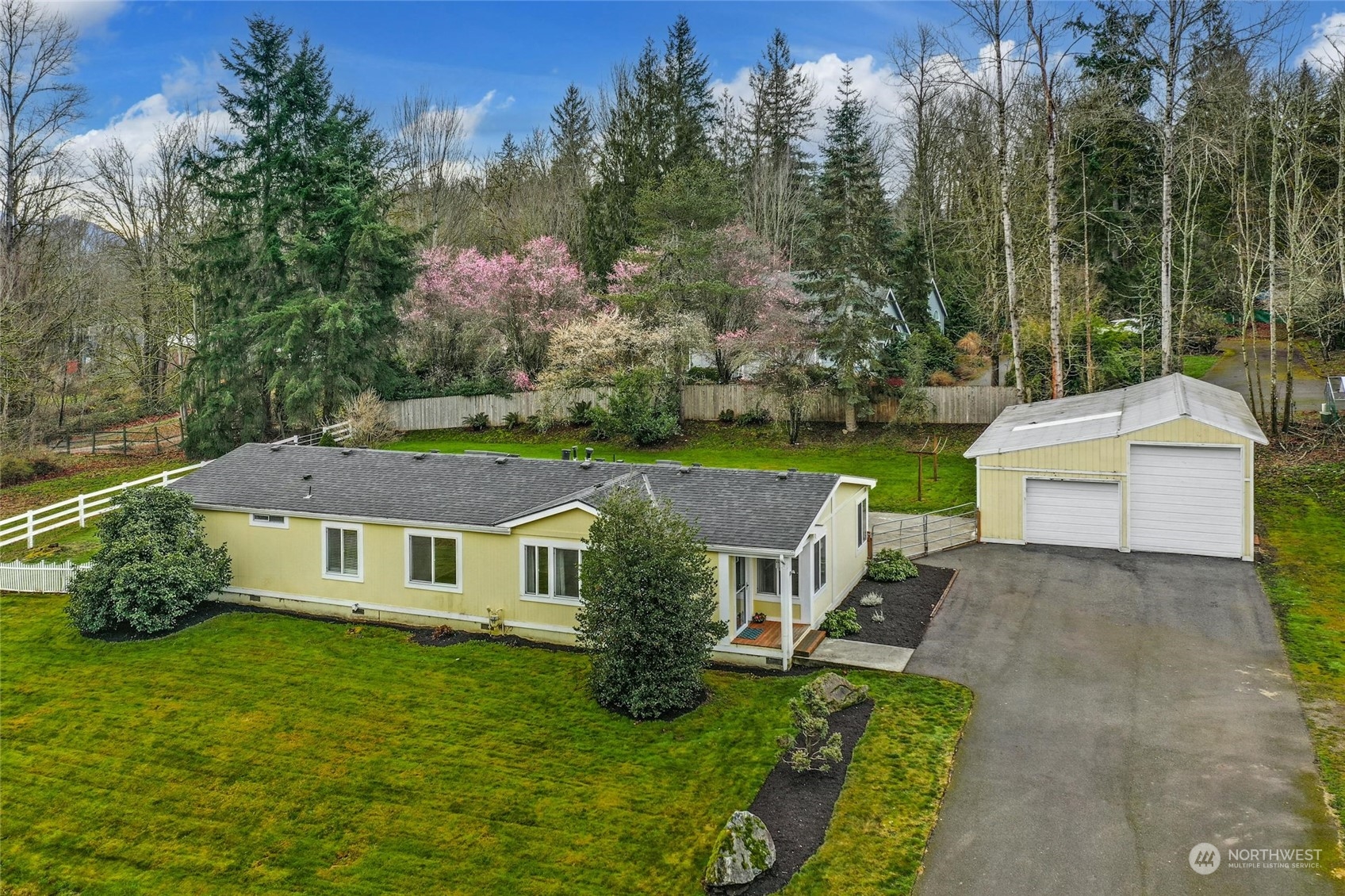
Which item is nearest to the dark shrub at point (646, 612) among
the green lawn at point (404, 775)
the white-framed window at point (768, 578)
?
the green lawn at point (404, 775)

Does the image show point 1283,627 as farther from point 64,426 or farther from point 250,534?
point 64,426

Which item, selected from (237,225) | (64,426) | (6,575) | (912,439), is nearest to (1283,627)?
(912,439)

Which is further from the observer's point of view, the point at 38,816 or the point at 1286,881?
the point at 38,816

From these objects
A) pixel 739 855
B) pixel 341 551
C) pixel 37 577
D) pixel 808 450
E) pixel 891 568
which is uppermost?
pixel 808 450

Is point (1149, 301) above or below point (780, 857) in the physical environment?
above

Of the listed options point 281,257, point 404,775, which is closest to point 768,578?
point 404,775

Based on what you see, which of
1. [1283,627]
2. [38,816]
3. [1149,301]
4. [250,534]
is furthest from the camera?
[1149,301]

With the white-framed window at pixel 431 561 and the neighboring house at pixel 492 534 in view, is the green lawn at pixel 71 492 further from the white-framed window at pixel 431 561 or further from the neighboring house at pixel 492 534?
the white-framed window at pixel 431 561

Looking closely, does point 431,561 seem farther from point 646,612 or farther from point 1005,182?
point 1005,182
